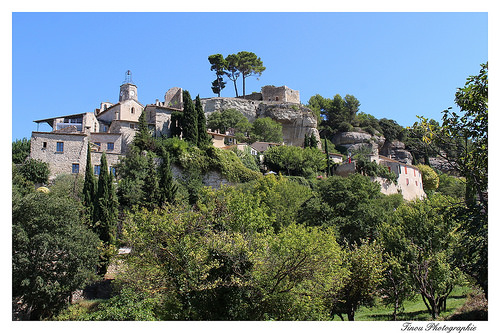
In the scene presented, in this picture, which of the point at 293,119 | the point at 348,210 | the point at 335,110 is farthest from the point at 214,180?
the point at 335,110

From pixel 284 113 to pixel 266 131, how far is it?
7.59m

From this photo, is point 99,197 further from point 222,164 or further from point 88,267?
point 222,164

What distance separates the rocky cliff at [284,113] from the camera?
6912 cm

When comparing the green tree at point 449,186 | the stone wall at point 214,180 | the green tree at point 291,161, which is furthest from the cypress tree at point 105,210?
the green tree at point 449,186

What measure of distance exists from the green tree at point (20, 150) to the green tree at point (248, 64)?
43443mm

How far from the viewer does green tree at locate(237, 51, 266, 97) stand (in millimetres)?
78500

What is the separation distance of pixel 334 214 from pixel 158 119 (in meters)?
25.3

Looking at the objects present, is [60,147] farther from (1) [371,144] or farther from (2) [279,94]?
(1) [371,144]

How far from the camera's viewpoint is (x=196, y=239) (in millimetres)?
18828

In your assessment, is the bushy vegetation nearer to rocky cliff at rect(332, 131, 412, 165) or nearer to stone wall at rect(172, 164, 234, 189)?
stone wall at rect(172, 164, 234, 189)

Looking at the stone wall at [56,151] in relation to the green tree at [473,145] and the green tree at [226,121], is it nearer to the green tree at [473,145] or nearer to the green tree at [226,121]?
the green tree at [226,121]

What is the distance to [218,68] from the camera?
78812 millimetres
